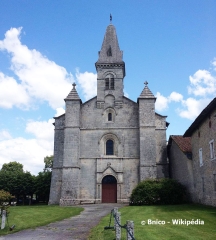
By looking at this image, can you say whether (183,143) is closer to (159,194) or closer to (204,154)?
(159,194)

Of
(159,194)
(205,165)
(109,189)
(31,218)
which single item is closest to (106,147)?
(109,189)

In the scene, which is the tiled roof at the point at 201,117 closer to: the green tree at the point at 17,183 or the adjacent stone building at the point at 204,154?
the adjacent stone building at the point at 204,154

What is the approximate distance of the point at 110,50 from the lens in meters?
38.3

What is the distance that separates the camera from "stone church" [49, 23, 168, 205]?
107 feet

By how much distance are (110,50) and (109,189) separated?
17647 millimetres

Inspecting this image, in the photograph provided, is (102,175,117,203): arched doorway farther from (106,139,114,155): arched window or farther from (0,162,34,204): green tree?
(0,162,34,204): green tree

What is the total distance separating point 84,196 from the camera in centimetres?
3262

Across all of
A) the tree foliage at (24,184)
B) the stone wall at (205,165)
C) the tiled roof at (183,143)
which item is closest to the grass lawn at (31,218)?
the stone wall at (205,165)

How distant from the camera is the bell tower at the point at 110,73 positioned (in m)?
36.0

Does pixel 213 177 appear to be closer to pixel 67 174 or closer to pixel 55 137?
pixel 67 174

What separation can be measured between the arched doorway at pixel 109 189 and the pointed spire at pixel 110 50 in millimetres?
14774

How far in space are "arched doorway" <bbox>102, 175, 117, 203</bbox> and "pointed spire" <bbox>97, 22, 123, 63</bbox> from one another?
14774mm

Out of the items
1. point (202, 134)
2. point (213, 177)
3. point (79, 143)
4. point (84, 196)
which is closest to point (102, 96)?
point (79, 143)

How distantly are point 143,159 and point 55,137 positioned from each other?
1089cm
